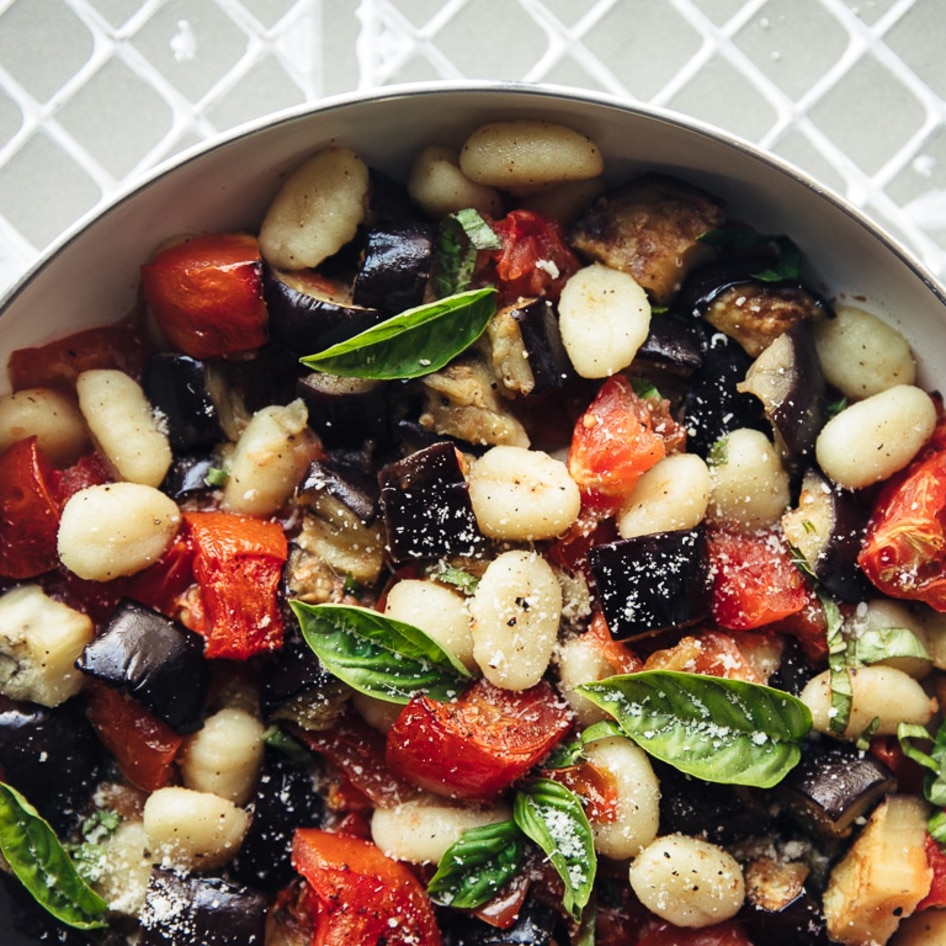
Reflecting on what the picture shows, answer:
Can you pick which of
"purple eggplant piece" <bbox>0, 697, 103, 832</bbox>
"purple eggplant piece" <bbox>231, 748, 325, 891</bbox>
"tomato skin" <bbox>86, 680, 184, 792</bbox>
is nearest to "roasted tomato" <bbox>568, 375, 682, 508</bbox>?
"purple eggplant piece" <bbox>231, 748, 325, 891</bbox>

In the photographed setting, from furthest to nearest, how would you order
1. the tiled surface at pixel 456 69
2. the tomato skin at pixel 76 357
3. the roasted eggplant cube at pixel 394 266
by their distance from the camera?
1. the tiled surface at pixel 456 69
2. the tomato skin at pixel 76 357
3. the roasted eggplant cube at pixel 394 266

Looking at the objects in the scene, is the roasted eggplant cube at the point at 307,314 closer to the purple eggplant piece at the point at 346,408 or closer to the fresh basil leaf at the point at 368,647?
the purple eggplant piece at the point at 346,408

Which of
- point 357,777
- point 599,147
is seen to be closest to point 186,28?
point 599,147

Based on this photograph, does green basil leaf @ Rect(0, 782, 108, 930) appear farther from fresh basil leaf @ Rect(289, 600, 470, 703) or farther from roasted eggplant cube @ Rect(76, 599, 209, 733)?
fresh basil leaf @ Rect(289, 600, 470, 703)

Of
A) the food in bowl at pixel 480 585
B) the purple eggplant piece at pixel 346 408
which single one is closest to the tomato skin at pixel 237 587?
the food in bowl at pixel 480 585

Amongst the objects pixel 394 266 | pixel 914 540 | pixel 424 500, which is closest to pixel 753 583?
pixel 914 540
